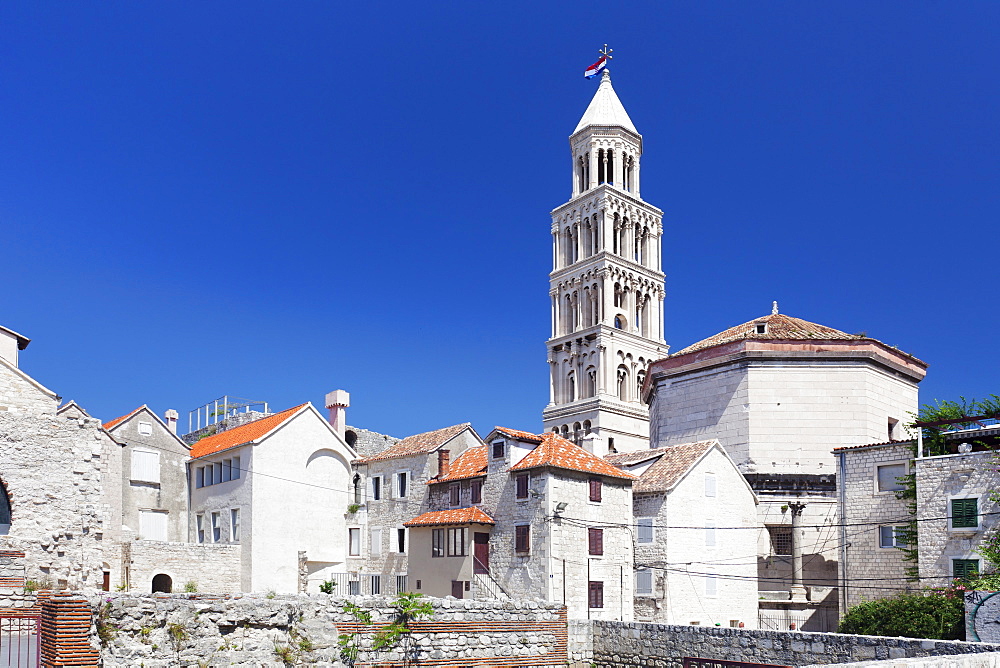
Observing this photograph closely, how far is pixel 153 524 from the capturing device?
52656 millimetres

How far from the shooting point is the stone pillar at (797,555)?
46562mm

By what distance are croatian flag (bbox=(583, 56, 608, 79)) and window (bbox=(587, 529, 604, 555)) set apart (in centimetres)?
7178

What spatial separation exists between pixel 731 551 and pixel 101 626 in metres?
32.6

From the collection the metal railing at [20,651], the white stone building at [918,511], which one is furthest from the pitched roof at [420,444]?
the metal railing at [20,651]

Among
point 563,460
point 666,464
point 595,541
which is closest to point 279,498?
point 563,460

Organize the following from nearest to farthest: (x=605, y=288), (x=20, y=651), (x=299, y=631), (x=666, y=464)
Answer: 1. (x=20, y=651)
2. (x=299, y=631)
3. (x=666, y=464)
4. (x=605, y=288)

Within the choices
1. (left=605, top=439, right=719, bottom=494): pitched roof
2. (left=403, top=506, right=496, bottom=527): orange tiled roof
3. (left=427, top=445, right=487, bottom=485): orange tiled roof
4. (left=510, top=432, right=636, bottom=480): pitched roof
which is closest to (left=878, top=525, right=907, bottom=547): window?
(left=605, top=439, right=719, bottom=494): pitched roof

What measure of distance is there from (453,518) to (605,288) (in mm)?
56995

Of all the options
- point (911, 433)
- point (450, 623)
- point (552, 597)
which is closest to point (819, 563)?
point (911, 433)

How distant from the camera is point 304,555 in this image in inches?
1999

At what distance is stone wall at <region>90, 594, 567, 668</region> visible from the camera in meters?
20.3

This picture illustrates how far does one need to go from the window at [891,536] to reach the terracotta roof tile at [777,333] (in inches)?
514

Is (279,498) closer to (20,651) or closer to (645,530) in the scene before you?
(645,530)

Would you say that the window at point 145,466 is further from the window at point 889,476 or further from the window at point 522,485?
the window at point 889,476
